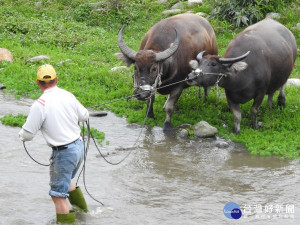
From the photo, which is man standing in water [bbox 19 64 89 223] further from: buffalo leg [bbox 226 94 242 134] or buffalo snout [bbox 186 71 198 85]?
buffalo leg [bbox 226 94 242 134]

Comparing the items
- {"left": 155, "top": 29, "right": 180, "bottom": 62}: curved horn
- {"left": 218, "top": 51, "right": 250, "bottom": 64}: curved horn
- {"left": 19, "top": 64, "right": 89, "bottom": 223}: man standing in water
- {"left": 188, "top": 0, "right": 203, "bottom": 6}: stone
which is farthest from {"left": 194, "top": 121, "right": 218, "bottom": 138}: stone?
{"left": 188, "top": 0, "right": 203, "bottom": 6}: stone

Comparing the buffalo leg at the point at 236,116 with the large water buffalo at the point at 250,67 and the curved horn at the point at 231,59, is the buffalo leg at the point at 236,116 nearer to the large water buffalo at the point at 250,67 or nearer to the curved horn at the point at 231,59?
the large water buffalo at the point at 250,67

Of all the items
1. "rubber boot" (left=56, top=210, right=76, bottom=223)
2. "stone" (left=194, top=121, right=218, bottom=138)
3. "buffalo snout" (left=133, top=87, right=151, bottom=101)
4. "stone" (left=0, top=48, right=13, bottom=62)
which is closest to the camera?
"rubber boot" (left=56, top=210, right=76, bottom=223)

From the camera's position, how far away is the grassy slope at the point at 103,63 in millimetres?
8180

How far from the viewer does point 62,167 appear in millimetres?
4703

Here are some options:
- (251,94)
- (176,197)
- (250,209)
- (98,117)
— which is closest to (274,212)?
(250,209)

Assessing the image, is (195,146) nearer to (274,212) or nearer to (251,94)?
(251,94)

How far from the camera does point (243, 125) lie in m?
8.33

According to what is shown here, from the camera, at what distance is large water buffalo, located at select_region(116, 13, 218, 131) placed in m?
7.48

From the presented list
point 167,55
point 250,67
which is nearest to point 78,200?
point 167,55

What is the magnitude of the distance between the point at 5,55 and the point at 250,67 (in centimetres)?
536

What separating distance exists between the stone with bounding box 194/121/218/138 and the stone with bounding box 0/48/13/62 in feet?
15.2

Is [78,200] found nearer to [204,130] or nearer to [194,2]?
[204,130]

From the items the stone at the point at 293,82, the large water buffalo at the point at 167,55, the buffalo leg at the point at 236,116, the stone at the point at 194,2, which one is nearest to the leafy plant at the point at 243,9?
the stone at the point at 194,2
